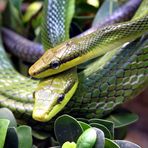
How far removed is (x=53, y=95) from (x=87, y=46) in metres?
0.19

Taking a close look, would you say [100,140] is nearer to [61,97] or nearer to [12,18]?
[61,97]

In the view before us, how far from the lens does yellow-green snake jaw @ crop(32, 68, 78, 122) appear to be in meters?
1.09

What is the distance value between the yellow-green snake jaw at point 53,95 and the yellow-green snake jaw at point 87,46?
24mm

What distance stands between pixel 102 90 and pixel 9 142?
0.34m

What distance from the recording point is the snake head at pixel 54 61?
1155 millimetres

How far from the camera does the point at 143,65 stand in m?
1.25

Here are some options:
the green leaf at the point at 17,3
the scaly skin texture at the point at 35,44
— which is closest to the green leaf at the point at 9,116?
the scaly skin texture at the point at 35,44

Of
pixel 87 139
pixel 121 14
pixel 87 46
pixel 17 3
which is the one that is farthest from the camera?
pixel 17 3

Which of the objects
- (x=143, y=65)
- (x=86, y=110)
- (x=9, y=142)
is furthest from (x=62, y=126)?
(x=143, y=65)

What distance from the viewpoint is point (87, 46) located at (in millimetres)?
1246

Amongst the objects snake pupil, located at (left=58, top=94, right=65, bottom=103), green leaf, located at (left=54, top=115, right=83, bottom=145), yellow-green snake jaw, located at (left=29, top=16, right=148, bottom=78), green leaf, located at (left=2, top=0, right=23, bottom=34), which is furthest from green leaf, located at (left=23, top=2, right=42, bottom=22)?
green leaf, located at (left=54, top=115, right=83, bottom=145)

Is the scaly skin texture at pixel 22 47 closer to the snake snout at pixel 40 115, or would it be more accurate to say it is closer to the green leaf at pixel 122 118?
the green leaf at pixel 122 118

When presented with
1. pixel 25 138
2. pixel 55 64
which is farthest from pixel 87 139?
pixel 55 64

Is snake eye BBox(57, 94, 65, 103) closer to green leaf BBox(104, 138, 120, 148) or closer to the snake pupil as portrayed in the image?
the snake pupil
